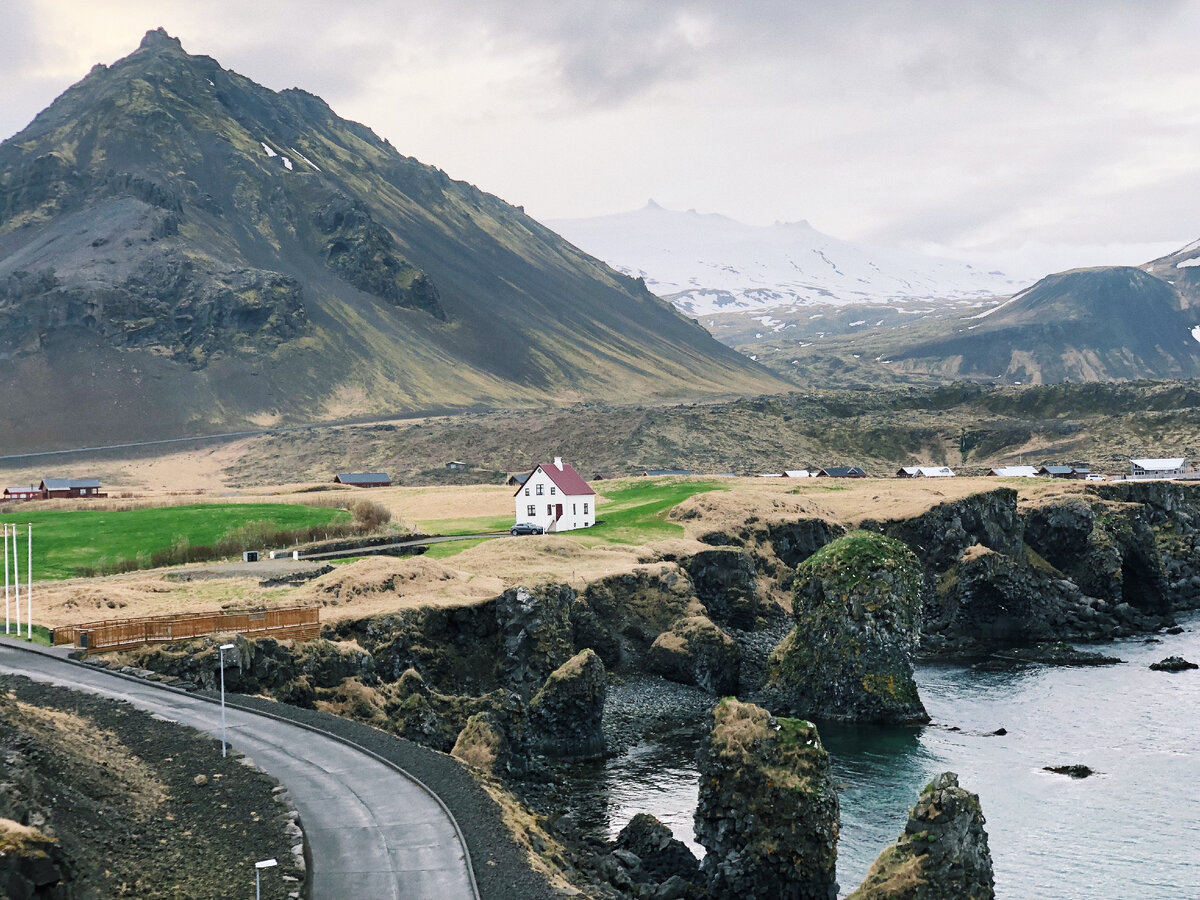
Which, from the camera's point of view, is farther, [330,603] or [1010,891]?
[330,603]

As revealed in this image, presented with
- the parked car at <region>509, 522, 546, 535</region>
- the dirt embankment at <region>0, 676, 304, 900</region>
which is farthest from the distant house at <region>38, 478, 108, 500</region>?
the dirt embankment at <region>0, 676, 304, 900</region>

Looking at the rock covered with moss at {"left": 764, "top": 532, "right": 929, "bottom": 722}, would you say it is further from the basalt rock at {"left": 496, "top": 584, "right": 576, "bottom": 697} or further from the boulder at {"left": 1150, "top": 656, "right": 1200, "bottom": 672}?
the boulder at {"left": 1150, "top": 656, "right": 1200, "bottom": 672}

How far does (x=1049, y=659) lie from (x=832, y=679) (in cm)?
2406

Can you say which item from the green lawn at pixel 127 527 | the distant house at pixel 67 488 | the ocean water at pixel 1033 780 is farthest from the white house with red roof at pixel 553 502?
the distant house at pixel 67 488

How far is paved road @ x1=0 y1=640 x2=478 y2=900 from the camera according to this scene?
25.5 meters

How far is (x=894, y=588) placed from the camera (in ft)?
187

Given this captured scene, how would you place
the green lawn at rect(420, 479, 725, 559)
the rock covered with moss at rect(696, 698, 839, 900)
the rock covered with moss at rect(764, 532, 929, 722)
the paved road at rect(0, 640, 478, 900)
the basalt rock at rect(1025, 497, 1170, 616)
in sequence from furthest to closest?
the basalt rock at rect(1025, 497, 1170, 616) < the green lawn at rect(420, 479, 725, 559) < the rock covered with moss at rect(764, 532, 929, 722) < the rock covered with moss at rect(696, 698, 839, 900) < the paved road at rect(0, 640, 478, 900)

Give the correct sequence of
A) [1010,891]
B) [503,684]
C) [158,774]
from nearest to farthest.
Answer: [158,774]
[1010,891]
[503,684]

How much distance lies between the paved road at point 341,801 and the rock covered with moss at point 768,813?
9.85 m

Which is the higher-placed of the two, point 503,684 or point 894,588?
point 894,588

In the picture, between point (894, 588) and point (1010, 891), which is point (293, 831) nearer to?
point (1010, 891)

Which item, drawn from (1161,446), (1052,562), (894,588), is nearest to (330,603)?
(894,588)

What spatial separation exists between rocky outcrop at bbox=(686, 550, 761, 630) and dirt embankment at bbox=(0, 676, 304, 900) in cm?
4601

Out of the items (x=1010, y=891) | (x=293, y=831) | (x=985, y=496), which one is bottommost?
(x=1010, y=891)
